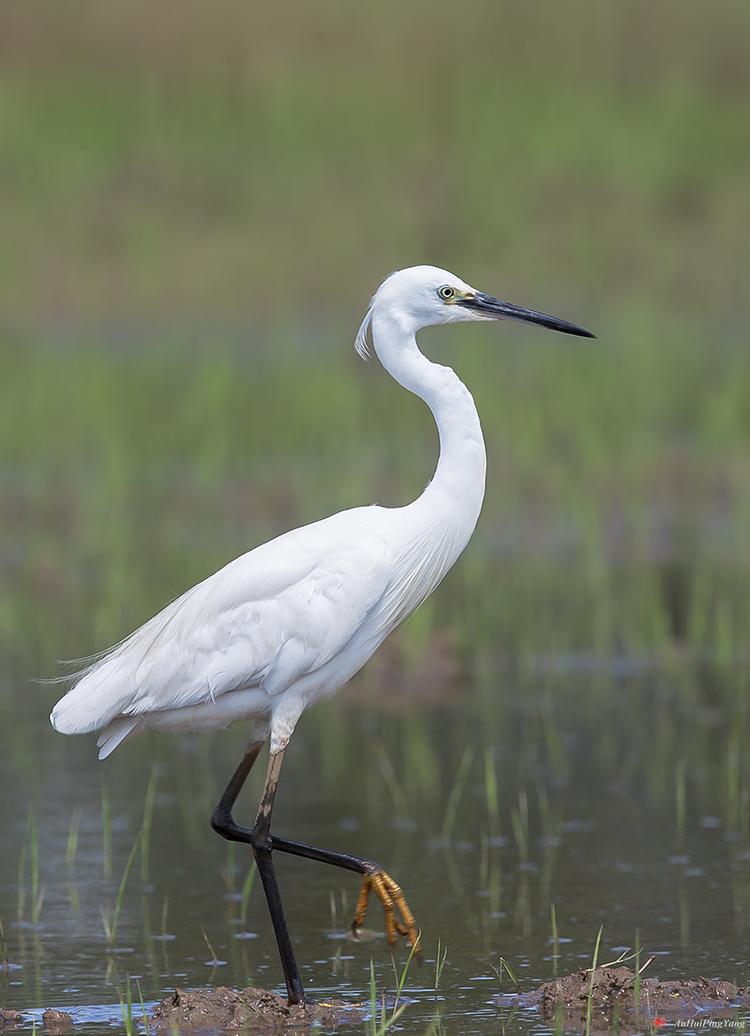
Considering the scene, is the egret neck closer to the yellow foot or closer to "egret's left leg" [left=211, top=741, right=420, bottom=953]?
"egret's left leg" [left=211, top=741, right=420, bottom=953]

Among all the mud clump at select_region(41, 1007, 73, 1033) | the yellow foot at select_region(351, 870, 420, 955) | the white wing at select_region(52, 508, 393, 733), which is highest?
the white wing at select_region(52, 508, 393, 733)

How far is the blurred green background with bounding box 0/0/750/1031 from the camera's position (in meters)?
7.89

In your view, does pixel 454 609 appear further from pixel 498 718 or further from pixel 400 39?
pixel 400 39

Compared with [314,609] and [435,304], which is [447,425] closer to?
[435,304]

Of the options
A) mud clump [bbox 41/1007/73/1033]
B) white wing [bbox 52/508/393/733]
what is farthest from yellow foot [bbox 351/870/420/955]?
mud clump [bbox 41/1007/73/1033]

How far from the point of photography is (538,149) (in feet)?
57.7

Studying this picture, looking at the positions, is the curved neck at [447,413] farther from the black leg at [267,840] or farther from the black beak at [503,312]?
the black leg at [267,840]

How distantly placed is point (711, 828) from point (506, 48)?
1482 centimetres

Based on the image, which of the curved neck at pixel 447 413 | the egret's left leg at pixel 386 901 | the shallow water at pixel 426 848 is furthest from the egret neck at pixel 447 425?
the shallow water at pixel 426 848

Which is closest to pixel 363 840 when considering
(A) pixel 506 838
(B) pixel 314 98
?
(A) pixel 506 838

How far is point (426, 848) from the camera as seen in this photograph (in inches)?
247

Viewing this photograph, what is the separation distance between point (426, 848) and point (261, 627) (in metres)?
1.27

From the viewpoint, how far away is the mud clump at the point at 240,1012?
4.80 m

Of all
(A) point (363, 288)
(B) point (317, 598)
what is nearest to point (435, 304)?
(B) point (317, 598)
